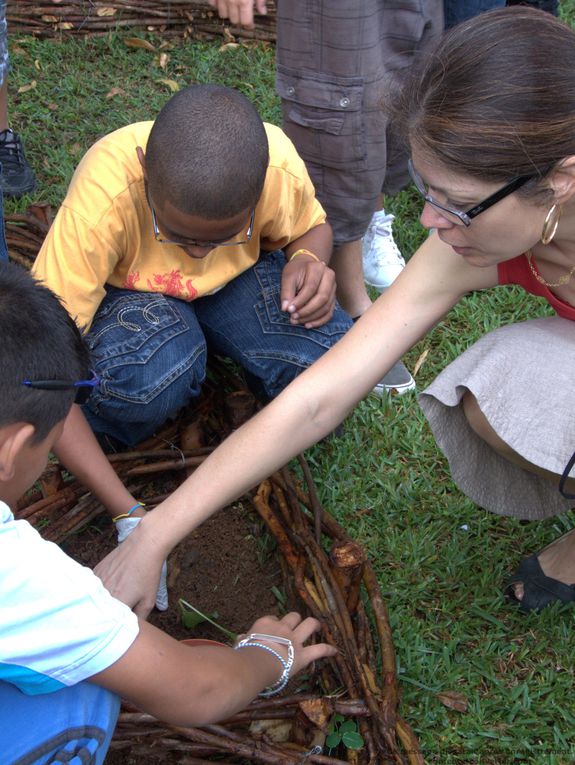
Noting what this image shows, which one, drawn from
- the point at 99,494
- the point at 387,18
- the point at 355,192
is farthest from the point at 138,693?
the point at 387,18

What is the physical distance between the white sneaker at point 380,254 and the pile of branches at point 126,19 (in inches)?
60.1

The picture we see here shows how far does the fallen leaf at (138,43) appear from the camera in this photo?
415 centimetres

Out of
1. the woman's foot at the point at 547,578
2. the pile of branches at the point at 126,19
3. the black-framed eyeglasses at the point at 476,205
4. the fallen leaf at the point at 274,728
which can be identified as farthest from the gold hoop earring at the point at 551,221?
the pile of branches at the point at 126,19

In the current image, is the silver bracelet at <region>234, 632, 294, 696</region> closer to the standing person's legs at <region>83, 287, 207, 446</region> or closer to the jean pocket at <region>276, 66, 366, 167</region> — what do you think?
the standing person's legs at <region>83, 287, 207, 446</region>

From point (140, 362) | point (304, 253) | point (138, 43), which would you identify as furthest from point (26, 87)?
point (140, 362)

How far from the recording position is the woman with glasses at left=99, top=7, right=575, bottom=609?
1.51 m

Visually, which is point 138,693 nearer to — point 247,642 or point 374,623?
point 247,642

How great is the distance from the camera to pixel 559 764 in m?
1.91

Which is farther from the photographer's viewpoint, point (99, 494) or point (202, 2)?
point (202, 2)

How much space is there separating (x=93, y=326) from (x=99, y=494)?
0.50 metres

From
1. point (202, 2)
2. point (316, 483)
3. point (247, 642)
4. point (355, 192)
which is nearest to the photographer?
point (247, 642)

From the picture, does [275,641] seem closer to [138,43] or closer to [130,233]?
[130,233]

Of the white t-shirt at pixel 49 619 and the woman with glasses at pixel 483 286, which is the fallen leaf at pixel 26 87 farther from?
the white t-shirt at pixel 49 619

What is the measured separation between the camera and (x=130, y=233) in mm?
2270
